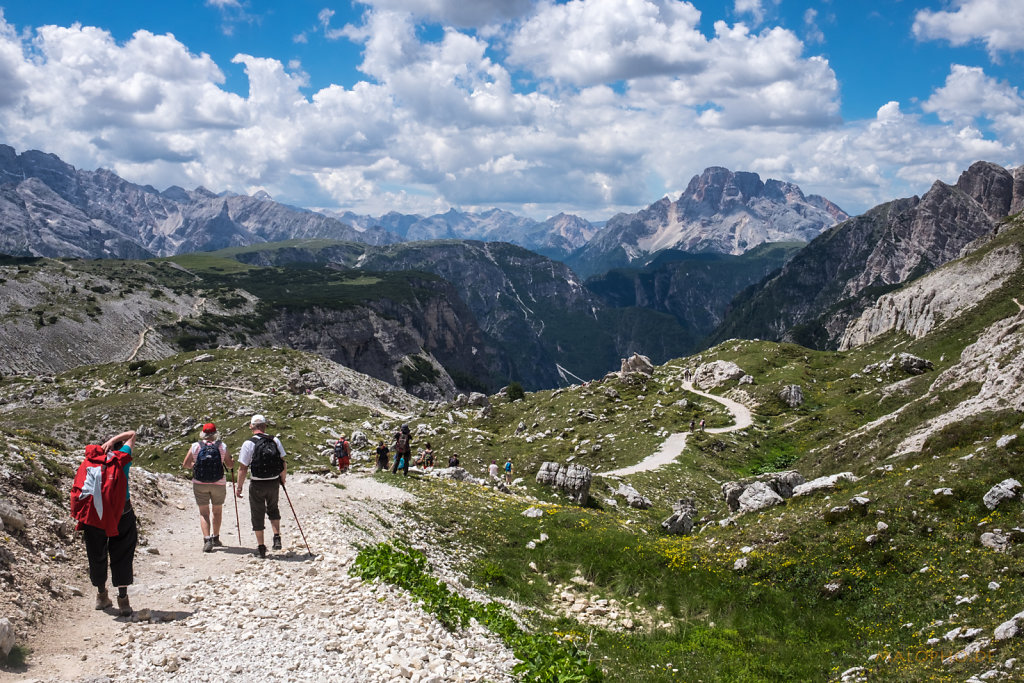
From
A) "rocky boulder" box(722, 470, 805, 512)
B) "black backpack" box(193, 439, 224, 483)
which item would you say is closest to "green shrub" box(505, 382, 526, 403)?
"rocky boulder" box(722, 470, 805, 512)

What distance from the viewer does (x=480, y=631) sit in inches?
540

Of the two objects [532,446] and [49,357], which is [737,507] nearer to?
[532,446]

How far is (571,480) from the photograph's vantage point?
41781 millimetres

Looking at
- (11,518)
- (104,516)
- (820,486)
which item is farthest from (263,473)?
(820,486)

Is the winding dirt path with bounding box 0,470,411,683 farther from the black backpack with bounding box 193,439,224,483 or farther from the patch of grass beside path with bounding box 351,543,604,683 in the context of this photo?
the patch of grass beside path with bounding box 351,543,604,683

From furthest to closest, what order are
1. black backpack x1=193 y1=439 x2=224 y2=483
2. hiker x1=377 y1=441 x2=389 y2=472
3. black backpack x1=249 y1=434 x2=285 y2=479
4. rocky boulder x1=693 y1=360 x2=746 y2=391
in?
1. rocky boulder x1=693 y1=360 x2=746 y2=391
2. hiker x1=377 y1=441 x2=389 y2=472
3. black backpack x1=193 y1=439 x2=224 y2=483
4. black backpack x1=249 y1=434 x2=285 y2=479

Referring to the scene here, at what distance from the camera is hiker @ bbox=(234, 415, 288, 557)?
57.1 feet

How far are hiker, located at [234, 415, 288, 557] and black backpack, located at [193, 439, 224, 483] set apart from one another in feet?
4.54

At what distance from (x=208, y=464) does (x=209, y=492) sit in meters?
0.95

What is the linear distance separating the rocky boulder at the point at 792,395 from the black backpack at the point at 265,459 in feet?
211

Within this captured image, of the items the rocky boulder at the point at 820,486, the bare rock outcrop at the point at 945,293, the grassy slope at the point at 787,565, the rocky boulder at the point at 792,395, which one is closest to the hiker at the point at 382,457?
the grassy slope at the point at 787,565

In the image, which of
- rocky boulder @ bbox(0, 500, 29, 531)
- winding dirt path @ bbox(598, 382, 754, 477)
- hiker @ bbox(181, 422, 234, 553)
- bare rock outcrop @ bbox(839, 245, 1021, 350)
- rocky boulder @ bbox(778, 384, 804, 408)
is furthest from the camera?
bare rock outcrop @ bbox(839, 245, 1021, 350)

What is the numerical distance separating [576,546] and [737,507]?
15.6 meters

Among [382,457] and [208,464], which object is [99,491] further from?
[382,457]
